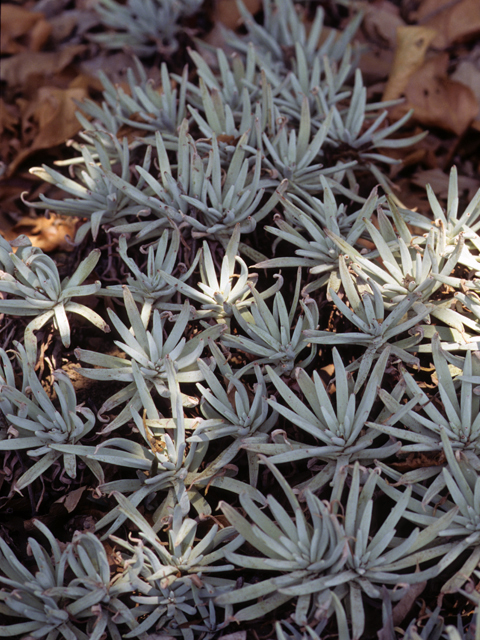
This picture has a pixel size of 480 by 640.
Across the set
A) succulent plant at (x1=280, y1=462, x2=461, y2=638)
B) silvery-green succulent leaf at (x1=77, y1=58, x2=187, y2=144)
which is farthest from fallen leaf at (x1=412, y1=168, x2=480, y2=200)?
succulent plant at (x1=280, y1=462, x2=461, y2=638)

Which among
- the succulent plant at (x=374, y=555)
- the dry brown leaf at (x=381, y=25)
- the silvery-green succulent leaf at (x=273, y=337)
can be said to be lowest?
the succulent plant at (x=374, y=555)

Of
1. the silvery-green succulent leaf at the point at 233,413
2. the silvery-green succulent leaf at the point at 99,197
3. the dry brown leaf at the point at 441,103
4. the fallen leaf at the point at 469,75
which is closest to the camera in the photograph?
the silvery-green succulent leaf at the point at 233,413

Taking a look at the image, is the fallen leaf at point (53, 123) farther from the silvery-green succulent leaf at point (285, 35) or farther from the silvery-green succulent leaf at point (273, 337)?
the silvery-green succulent leaf at point (273, 337)

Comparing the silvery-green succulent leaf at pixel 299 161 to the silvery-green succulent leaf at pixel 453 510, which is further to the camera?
the silvery-green succulent leaf at pixel 299 161

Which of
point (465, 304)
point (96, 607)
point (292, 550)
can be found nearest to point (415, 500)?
point (292, 550)

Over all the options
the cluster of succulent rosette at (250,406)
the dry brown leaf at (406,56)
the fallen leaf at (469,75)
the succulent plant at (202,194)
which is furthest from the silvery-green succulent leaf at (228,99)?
the fallen leaf at (469,75)

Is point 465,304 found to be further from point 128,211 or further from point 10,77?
point 10,77

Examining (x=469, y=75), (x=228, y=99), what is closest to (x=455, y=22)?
(x=469, y=75)
